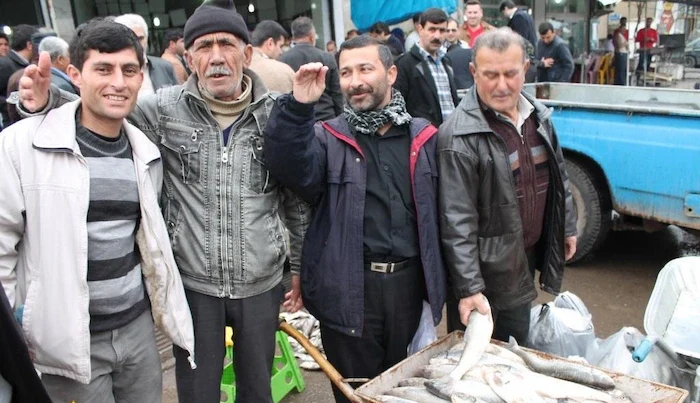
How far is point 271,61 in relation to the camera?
4938 mm

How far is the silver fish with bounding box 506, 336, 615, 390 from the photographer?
7.63 feet

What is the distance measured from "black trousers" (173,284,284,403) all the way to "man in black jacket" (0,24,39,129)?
336 cm

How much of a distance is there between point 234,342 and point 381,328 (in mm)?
666

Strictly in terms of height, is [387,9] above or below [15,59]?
above

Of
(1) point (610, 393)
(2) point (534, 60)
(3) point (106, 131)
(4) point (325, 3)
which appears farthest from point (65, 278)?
(4) point (325, 3)

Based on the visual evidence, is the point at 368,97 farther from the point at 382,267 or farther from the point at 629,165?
the point at 629,165

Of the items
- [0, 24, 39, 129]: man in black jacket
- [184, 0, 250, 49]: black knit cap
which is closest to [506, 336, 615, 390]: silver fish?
[184, 0, 250, 49]: black knit cap

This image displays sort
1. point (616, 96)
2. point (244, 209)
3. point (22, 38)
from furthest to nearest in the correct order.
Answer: point (616, 96)
point (22, 38)
point (244, 209)

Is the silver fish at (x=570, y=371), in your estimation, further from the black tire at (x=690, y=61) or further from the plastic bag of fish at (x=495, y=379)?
the black tire at (x=690, y=61)

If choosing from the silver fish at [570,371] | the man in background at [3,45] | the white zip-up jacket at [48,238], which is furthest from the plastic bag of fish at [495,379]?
the man in background at [3,45]

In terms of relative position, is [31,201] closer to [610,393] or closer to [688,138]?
[610,393]

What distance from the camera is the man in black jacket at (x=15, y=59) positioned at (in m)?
5.33

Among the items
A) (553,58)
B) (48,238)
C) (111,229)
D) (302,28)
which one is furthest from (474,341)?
(553,58)

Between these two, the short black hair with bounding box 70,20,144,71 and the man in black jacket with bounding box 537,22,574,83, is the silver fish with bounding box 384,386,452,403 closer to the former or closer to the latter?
the short black hair with bounding box 70,20,144,71
